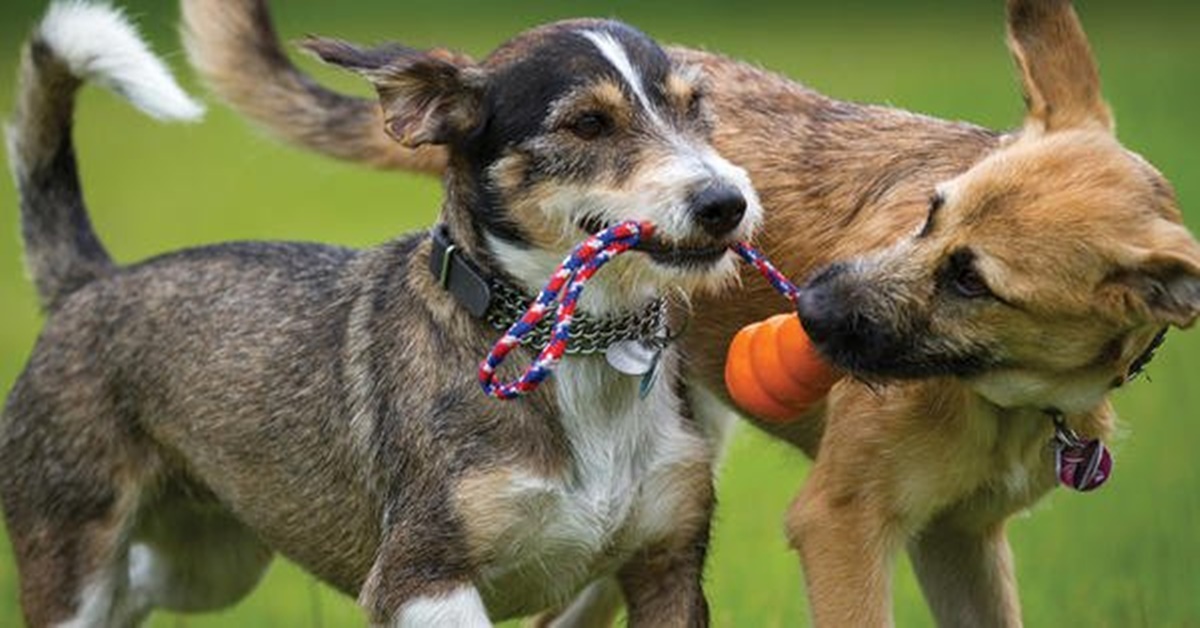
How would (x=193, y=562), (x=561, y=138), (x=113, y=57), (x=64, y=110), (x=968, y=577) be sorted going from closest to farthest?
(x=561, y=138) → (x=968, y=577) → (x=113, y=57) → (x=64, y=110) → (x=193, y=562)

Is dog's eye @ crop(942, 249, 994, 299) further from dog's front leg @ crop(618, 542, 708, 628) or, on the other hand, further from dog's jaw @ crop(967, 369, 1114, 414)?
dog's front leg @ crop(618, 542, 708, 628)

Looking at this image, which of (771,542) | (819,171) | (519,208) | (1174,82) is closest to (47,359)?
(519,208)

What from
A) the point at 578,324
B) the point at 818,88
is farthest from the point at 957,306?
the point at 818,88

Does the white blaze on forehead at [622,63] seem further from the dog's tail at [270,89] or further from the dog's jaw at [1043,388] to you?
the dog's tail at [270,89]

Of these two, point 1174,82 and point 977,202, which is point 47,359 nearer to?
point 977,202

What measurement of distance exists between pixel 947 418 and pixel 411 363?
1498mm

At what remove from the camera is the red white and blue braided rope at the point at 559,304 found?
6152mm

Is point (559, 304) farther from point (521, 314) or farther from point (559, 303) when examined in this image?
point (521, 314)

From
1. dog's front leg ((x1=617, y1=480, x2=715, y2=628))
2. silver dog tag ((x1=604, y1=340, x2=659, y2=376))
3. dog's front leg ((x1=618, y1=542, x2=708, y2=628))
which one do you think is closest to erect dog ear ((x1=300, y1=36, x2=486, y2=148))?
silver dog tag ((x1=604, y1=340, x2=659, y2=376))

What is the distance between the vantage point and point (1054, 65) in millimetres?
6840

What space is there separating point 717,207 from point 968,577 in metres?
1.85

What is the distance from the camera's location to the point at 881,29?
28.3 metres

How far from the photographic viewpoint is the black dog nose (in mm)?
6109

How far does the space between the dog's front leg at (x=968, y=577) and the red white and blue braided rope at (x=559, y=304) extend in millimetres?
1437
